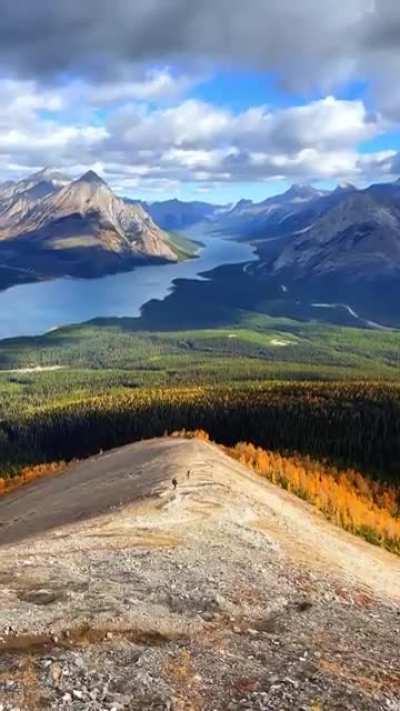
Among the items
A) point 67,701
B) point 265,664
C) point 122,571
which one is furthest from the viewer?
point 122,571

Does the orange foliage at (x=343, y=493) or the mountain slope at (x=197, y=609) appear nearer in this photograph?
the mountain slope at (x=197, y=609)

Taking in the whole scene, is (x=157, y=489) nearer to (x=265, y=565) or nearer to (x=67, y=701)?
(x=265, y=565)

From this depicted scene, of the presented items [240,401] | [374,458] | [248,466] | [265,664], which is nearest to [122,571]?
[265,664]

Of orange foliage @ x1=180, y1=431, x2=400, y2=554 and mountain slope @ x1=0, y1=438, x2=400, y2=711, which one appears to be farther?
orange foliage @ x1=180, y1=431, x2=400, y2=554

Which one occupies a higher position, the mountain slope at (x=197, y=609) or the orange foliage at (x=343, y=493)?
the mountain slope at (x=197, y=609)

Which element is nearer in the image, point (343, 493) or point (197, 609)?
point (197, 609)
